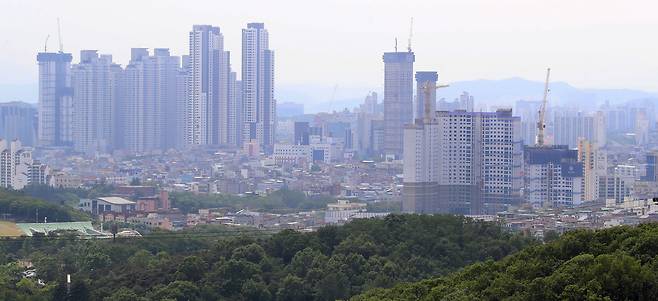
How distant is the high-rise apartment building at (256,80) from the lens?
50.5 meters

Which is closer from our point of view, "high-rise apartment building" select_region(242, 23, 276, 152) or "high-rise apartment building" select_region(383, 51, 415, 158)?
"high-rise apartment building" select_region(383, 51, 415, 158)

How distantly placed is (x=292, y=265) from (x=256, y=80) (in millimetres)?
38848

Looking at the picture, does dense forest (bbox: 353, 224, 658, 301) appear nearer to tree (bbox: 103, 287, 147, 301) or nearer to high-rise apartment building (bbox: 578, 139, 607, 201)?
tree (bbox: 103, 287, 147, 301)

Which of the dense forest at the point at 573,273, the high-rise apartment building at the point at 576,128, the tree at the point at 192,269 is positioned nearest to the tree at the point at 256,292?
the tree at the point at 192,269

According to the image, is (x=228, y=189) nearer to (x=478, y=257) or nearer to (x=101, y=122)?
A: (x=101, y=122)

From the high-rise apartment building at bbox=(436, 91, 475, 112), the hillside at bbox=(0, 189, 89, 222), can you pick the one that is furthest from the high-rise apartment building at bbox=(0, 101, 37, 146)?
the hillside at bbox=(0, 189, 89, 222)

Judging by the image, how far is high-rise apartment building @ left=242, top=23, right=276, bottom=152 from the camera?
166ft

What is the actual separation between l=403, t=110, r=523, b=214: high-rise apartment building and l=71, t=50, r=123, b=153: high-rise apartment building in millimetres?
22435

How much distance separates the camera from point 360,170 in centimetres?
4450

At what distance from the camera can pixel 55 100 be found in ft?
171

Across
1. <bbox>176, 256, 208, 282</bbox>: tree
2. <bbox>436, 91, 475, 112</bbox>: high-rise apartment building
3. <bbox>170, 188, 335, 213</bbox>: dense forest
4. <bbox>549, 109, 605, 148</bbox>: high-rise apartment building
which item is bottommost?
<bbox>170, 188, 335, 213</bbox>: dense forest

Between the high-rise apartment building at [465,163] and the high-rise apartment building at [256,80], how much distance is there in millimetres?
19263

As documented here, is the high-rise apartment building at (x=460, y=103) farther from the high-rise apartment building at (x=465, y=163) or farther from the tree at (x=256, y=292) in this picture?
the tree at (x=256, y=292)

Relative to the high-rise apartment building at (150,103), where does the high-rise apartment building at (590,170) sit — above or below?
below
